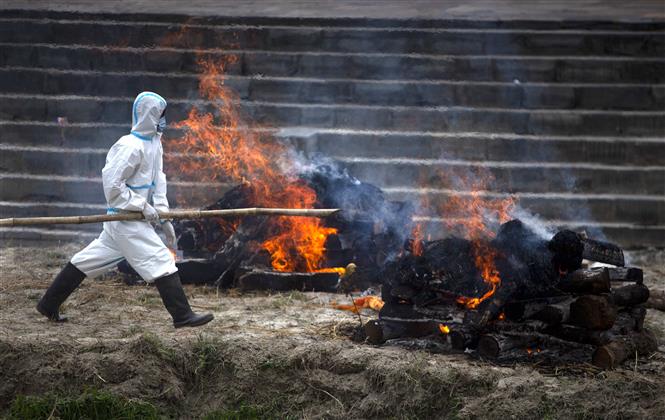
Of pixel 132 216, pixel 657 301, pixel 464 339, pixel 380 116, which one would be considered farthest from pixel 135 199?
pixel 380 116

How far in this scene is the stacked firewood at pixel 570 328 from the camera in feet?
21.3

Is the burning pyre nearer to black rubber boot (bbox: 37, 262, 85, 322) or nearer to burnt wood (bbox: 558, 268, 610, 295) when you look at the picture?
burnt wood (bbox: 558, 268, 610, 295)

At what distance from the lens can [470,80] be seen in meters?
12.9

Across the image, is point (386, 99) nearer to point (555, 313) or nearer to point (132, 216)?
point (132, 216)

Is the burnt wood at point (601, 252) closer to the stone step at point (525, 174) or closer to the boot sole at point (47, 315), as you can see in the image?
the stone step at point (525, 174)

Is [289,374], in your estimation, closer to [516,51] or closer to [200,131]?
[200,131]

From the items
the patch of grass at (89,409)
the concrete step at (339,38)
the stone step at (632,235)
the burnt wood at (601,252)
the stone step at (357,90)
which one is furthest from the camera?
the concrete step at (339,38)

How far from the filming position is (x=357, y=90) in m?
12.8

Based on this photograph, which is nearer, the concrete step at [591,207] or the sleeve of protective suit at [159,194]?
the sleeve of protective suit at [159,194]

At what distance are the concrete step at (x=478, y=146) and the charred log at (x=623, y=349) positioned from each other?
5.34m

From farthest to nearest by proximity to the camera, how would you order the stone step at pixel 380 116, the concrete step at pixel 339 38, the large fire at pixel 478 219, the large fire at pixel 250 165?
the concrete step at pixel 339 38 < the stone step at pixel 380 116 < the large fire at pixel 250 165 < the large fire at pixel 478 219

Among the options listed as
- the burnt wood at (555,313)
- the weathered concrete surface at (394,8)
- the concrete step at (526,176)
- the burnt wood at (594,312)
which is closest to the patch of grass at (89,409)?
the burnt wood at (555,313)

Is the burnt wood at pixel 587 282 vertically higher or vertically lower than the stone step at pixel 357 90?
lower

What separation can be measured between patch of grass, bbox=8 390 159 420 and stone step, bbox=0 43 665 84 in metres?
7.81
